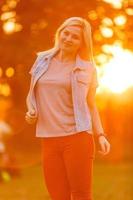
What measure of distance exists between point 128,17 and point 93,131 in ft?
31.9

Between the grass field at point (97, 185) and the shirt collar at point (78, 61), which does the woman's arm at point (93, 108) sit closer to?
the shirt collar at point (78, 61)

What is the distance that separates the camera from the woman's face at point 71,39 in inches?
160

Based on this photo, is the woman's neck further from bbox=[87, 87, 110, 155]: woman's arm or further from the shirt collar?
bbox=[87, 87, 110, 155]: woman's arm

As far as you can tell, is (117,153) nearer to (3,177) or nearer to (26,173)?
(26,173)

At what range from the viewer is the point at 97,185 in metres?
12.1

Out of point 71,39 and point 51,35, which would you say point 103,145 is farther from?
point 51,35

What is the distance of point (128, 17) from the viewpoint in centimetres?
1370

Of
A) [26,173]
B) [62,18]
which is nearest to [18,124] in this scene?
[26,173]

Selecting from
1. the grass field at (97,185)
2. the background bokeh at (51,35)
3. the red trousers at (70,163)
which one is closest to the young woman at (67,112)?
the red trousers at (70,163)

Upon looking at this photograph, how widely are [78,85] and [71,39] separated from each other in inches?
9.6

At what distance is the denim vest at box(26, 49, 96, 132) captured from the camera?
398 centimetres

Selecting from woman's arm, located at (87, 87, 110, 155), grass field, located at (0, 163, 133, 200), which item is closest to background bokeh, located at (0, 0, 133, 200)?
grass field, located at (0, 163, 133, 200)

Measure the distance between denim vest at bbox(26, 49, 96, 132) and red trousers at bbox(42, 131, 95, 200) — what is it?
0.24ft

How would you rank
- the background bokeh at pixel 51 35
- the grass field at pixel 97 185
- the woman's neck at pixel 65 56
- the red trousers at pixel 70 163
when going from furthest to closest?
1. the background bokeh at pixel 51 35
2. the grass field at pixel 97 185
3. the woman's neck at pixel 65 56
4. the red trousers at pixel 70 163
